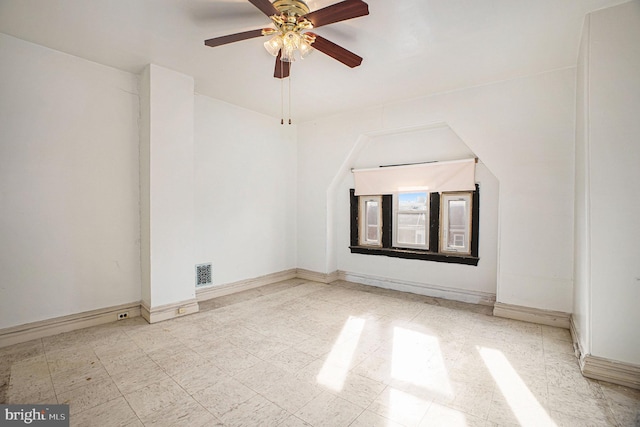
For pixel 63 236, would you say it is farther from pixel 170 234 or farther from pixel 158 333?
pixel 158 333

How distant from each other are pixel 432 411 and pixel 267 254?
3939mm

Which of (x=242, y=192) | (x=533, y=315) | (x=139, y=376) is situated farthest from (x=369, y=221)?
(x=139, y=376)

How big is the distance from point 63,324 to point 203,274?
1.68m

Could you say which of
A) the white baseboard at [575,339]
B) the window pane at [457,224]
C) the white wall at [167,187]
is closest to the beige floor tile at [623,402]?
the white baseboard at [575,339]

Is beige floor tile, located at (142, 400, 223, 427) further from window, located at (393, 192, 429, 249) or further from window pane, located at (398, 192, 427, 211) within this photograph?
window pane, located at (398, 192, 427, 211)

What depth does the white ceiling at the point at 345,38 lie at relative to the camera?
2475 millimetres

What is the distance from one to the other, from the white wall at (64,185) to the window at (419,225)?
12.2 feet

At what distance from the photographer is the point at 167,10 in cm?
252

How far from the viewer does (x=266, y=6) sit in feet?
6.82

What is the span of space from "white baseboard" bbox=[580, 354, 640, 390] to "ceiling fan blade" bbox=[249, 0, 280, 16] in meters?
3.87

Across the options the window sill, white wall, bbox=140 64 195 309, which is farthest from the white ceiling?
the window sill

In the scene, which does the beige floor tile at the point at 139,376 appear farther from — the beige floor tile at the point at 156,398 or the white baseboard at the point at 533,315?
the white baseboard at the point at 533,315

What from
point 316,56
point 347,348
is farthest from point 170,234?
point 316,56

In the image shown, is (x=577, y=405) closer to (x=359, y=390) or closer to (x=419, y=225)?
(x=359, y=390)
